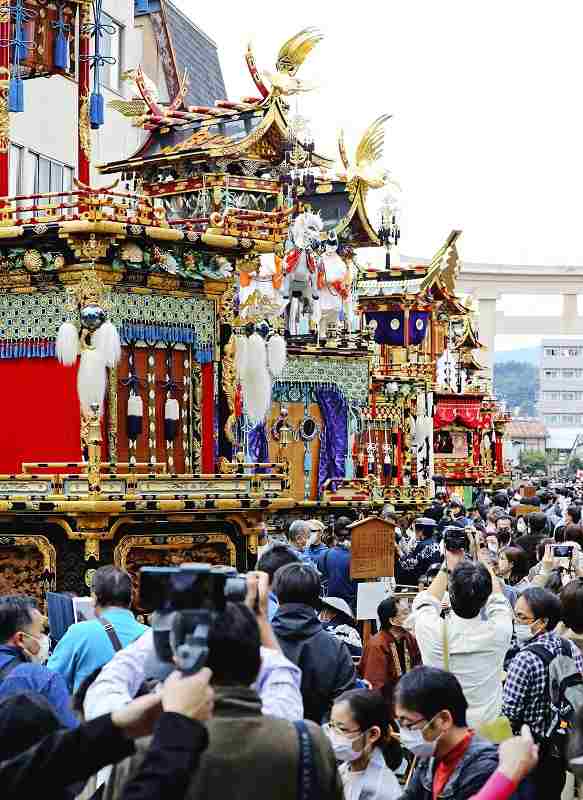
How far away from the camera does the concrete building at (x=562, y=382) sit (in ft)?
417

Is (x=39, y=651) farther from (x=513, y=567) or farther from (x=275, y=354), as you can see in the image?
(x=275, y=354)

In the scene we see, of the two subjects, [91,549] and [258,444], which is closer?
[91,549]

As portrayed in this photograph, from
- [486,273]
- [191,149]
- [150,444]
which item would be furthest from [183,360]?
[486,273]

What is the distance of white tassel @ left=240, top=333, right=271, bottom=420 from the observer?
18.9 m

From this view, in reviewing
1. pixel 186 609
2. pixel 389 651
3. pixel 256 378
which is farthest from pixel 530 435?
pixel 186 609

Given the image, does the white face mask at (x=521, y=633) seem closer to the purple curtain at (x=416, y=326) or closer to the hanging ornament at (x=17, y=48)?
the hanging ornament at (x=17, y=48)

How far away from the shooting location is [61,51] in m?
19.8

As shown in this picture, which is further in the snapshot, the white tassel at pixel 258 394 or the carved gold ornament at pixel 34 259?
the white tassel at pixel 258 394

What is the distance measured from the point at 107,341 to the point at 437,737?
11.9m

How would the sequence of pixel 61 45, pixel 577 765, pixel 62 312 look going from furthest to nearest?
pixel 61 45
pixel 62 312
pixel 577 765

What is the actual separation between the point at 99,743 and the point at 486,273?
58.0 m

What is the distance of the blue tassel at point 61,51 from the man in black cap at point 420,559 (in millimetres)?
8351

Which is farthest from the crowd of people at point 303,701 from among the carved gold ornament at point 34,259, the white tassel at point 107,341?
the carved gold ornament at point 34,259

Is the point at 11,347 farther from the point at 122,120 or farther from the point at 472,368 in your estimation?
the point at 472,368
